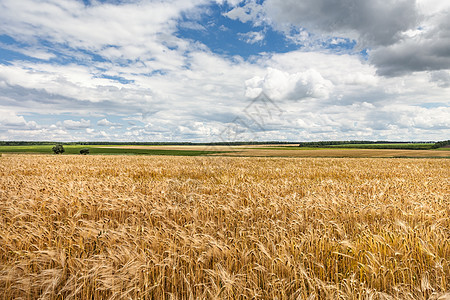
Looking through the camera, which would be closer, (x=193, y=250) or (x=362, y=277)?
(x=362, y=277)

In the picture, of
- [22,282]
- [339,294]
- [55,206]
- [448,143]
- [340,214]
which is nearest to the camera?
[339,294]

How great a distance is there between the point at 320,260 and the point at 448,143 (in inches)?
5755

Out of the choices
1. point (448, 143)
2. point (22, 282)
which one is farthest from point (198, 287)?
point (448, 143)

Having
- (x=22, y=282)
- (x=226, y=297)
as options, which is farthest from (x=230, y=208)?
(x=22, y=282)

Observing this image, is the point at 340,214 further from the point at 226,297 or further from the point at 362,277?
the point at 226,297

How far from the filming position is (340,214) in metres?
4.97

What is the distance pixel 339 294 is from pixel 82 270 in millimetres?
2599

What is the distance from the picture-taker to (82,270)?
264 cm

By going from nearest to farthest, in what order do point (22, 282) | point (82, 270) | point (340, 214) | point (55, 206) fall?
point (22, 282) < point (82, 270) < point (340, 214) < point (55, 206)

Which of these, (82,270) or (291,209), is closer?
(82,270)

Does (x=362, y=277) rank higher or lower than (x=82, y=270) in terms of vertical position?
lower

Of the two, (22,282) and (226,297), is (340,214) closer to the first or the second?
(226,297)

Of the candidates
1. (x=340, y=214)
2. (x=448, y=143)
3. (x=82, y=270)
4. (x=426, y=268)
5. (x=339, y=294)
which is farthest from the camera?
(x=448, y=143)

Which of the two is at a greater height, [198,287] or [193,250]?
[193,250]
